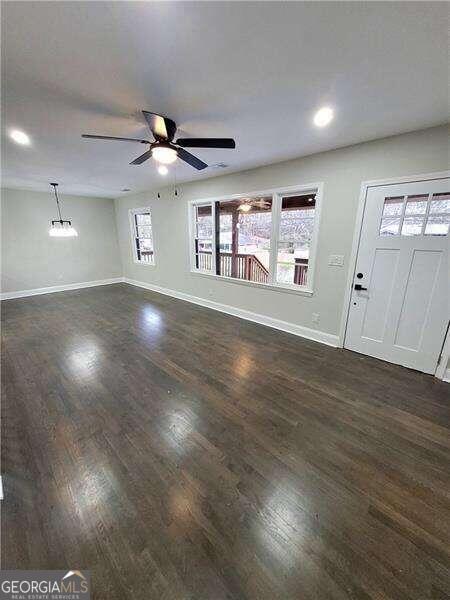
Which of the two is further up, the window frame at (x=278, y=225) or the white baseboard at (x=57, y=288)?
the window frame at (x=278, y=225)

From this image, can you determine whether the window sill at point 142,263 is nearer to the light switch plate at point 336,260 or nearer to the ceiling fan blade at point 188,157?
the ceiling fan blade at point 188,157

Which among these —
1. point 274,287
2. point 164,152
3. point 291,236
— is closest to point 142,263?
point 274,287

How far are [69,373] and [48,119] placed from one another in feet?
9.02

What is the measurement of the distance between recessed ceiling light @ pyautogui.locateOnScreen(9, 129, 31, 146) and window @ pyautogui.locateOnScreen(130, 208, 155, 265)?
133 inches

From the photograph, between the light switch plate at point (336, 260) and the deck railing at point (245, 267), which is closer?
the light switch plate at point (336, 260)

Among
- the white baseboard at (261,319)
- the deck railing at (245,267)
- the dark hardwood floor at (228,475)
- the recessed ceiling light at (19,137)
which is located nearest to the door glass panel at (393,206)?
the white baseboard at (261,319)

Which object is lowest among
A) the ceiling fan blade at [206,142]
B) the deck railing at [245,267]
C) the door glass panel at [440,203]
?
the deck railing at [245,267]

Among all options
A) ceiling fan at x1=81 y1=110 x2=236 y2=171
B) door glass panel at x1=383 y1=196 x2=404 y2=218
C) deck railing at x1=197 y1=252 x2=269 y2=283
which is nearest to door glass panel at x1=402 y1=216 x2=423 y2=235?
door glass panel at x1=383 y1=196 x2=404 y2=218

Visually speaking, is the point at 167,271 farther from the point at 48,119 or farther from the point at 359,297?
the point at 359,297

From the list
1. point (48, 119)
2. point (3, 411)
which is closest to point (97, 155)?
point (48, 119)

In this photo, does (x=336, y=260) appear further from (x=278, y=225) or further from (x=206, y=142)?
(x=206, y=142)

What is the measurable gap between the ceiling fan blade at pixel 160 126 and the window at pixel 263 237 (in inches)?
80.9

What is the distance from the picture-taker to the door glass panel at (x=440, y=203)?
2391mm

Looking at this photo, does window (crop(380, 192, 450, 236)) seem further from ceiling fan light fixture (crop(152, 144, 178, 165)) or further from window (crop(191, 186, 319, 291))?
ceiling fan light fixture (crop(152, 144, 178, 165))
